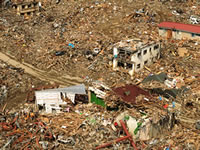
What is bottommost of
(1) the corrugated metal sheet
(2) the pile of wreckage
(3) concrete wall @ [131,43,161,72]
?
(2) the pile of wreckage

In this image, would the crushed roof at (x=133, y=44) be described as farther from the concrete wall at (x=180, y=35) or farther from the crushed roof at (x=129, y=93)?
the crushed roof at (x=129, y=93)

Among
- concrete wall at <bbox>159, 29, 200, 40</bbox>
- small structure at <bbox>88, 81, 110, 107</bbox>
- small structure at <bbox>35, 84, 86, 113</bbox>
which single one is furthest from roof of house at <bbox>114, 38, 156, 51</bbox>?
small structure at <bbox>35, 84, 86, 113</bbox>

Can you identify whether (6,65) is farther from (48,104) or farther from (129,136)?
(129,136)

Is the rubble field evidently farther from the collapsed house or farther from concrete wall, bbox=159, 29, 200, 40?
concrete wall, bbox=159, 29, 200, 40

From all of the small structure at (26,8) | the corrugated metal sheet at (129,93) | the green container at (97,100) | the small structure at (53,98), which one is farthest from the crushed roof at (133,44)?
the small structure at (26,8)

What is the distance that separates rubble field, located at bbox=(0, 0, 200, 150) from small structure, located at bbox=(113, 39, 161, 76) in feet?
2.48

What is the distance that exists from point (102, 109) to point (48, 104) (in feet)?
17.3

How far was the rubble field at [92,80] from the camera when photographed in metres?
25.3

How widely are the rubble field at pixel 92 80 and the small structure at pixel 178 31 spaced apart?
3.12 feet

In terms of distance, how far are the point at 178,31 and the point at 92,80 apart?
17.4m

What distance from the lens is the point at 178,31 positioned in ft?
151

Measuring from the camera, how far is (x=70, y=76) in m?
38.0

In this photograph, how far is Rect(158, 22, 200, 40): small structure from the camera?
44969 mm

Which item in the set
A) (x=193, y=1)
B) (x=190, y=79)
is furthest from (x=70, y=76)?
(x=193, y=1)
